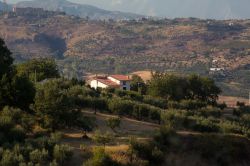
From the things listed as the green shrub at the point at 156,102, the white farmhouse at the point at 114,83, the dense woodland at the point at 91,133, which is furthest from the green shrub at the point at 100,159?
the white farmhouse at the point at 114,83

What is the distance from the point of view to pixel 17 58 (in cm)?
16500

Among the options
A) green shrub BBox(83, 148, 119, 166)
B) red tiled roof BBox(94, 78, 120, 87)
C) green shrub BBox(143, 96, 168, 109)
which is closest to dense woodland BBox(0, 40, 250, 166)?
green shrub BBox(83, 148, 119, 166)

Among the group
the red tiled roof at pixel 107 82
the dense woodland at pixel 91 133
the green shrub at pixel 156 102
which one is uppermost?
the dense woodland at pixel 91 133

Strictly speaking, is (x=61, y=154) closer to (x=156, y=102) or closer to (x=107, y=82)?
(x=156, y=102)

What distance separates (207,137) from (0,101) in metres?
16.5

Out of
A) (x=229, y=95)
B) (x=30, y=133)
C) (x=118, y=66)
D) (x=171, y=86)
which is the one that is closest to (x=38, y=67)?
(x=171, y=86)

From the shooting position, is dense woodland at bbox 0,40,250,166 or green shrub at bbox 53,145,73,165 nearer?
green shrub at bbox 53,145,73,165

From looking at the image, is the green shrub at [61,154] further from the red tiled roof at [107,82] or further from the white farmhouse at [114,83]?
the red tiled roof at [107,82]

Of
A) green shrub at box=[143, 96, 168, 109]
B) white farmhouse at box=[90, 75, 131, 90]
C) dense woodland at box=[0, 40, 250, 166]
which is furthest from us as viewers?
white farmhouse at box=[90, 75, 131, 90]

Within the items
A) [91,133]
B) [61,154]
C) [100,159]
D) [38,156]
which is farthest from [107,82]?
[38,156]

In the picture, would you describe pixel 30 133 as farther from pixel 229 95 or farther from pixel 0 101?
pixel 229 95

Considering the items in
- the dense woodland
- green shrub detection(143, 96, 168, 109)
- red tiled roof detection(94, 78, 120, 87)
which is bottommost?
red tiled roof detection(94, 78, 120, 87)

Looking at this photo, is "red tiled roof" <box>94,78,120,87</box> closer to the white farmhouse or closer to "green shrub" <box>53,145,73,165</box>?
the white farmhouse

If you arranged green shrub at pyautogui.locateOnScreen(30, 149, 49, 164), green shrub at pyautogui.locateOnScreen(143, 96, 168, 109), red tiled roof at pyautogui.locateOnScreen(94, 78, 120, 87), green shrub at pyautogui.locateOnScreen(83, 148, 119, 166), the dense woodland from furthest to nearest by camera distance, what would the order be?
red tiled roof at pyautogui.locateOnScreen(94, 78, 120, 87), green shrub at pyautogui.locateOnScreen(143, 96, 168, 109), the dense woodland, green shrub at pyautogui.locateOnScreen(83, 148, 119, 166), green shrub at pyautogui.locateOnScreen(30, 149, 49, 164)
